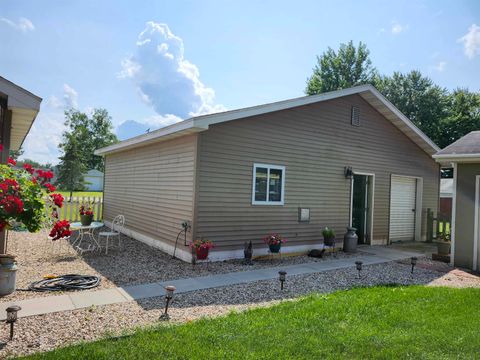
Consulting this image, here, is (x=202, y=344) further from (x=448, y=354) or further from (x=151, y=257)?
(x=151, y=257)

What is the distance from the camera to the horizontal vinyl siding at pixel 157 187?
26.2ft

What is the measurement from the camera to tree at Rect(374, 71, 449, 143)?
2792 centimetres

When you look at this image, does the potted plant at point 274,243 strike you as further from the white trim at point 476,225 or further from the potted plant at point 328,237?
the white trim at point 476,225

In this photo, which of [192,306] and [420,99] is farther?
[420,99]

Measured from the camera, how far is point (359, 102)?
1075 centimetres

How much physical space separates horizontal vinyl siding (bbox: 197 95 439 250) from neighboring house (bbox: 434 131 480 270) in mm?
2752

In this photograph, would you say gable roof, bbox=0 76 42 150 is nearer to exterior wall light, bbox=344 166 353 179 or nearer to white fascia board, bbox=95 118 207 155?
white fascia board, bbox=95 118 207 155

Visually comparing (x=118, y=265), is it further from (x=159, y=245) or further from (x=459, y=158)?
(x=459, y=158)

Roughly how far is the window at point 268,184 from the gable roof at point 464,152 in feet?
12.8

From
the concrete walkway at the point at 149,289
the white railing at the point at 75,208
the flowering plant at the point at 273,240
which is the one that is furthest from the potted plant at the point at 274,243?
the white railing at the point at 75,208

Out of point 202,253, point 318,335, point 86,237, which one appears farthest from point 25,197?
point 86,237

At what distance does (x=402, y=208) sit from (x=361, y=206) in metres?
2.16

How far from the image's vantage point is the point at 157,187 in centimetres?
959

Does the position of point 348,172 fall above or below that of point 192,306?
above
